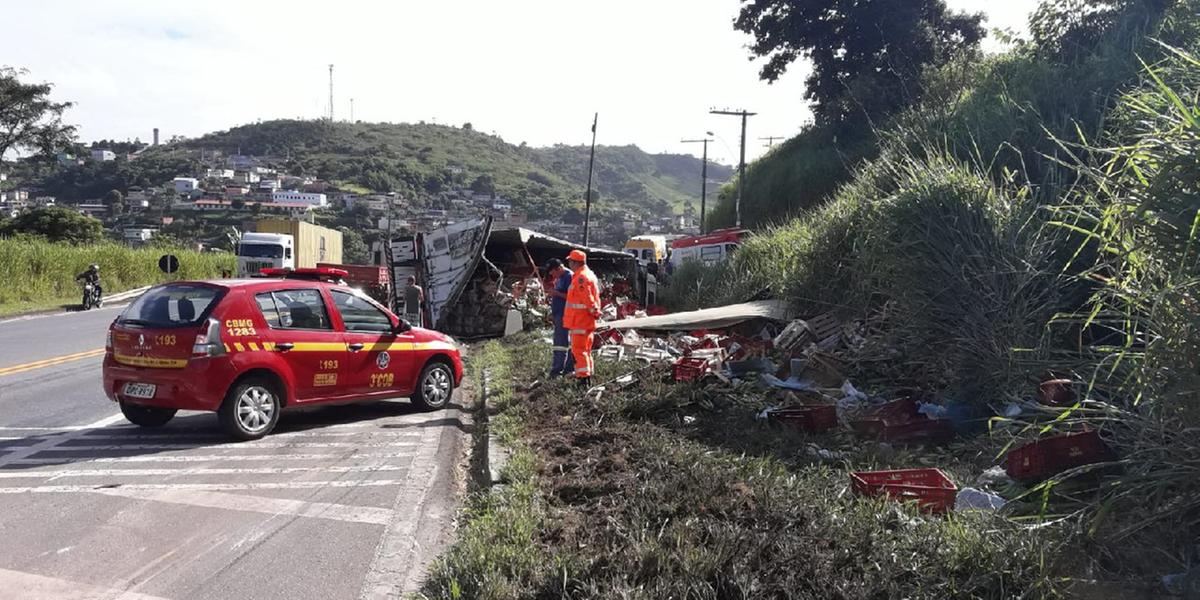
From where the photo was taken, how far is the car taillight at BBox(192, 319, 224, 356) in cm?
750

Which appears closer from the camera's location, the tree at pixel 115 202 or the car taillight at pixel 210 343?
the car taillight at pixel 210 343

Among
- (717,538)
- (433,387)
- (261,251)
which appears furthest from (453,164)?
(717,538)

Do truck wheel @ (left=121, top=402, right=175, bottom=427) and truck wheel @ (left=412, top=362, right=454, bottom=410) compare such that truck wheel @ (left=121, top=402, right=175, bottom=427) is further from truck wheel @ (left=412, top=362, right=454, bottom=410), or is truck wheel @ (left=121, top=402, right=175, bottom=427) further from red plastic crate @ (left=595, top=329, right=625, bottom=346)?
red plastic crate @ (left=595, top=329, right=625, bottom=346)

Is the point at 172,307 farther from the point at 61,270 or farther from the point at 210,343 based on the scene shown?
the point at 61,270

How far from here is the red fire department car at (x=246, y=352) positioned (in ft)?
24.7

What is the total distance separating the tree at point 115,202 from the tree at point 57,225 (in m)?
21.3

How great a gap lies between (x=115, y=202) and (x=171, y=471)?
69387 millimetres

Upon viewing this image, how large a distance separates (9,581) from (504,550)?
2574 millimetres

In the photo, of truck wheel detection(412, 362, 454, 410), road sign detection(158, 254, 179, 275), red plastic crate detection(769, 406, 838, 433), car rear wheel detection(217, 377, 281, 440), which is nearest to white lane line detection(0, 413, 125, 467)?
car rear wheel detection(217, 377, 281, 440)

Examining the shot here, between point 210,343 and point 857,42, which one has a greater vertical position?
point 857,42

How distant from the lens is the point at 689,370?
9406mm

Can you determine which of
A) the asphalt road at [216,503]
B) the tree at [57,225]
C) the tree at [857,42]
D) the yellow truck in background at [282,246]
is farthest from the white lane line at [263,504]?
the tree at [57,225]

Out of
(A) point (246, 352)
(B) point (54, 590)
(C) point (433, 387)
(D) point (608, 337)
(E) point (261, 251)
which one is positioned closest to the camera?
(B) point (54, 590)

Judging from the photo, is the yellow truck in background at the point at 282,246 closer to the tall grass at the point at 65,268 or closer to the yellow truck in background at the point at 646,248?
the tall grass at the point at 65,268
